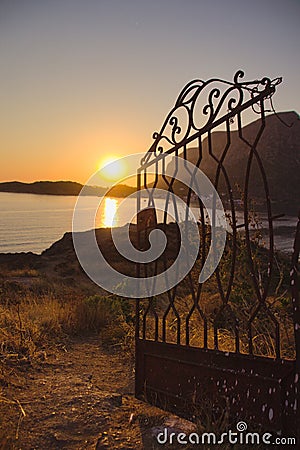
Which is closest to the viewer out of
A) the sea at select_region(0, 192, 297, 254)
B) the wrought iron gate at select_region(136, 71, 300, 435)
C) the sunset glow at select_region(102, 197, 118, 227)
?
the wrought iron gate at select_region(136, 71, 300, 435)

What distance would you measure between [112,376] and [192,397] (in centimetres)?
134

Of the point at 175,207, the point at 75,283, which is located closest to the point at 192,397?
the point at 175,207

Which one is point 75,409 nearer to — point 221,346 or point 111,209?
point 221,346

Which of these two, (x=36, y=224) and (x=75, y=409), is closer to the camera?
(x=75, y=409)

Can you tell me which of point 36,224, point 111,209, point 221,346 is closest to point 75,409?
point 221,346

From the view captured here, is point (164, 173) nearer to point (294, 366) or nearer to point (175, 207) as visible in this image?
point (175, 207)

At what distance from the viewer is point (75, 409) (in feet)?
10.9

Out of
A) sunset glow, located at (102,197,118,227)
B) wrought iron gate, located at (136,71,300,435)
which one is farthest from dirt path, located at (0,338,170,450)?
sunset glow, located at (102,197,118,227)

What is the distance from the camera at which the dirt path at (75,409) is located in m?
2.85

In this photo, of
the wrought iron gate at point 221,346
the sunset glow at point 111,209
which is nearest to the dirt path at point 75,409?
the wrought iron gate at point 221,346

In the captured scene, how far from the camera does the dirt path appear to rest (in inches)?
112

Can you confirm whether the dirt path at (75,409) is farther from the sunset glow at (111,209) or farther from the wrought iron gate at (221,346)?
the sunset glow at (111,209)

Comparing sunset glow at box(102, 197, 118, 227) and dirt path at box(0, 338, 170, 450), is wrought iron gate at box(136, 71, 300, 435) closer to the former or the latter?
A: dirt path at box(0, 338, 170, 450)

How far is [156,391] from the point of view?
11.0 ft
